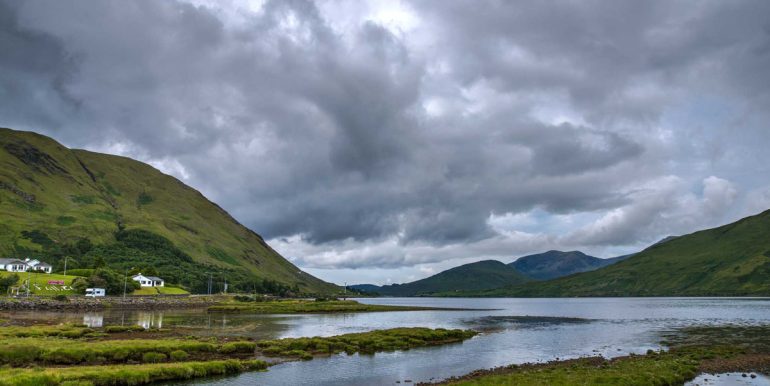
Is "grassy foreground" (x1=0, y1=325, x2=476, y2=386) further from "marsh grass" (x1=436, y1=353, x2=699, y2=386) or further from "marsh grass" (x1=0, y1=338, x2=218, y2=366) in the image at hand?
"marsh grass" (x1=436, y1=353, x2=699, y2=386)

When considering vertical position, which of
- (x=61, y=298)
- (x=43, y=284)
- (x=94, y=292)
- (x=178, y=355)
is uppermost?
(x=43, y=284)

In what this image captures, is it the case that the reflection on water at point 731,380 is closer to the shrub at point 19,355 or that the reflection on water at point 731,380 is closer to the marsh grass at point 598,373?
the marsh grass at point 598,373

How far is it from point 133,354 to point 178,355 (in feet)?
18.3

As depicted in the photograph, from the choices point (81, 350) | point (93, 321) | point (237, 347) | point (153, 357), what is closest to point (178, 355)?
point (153, 357)

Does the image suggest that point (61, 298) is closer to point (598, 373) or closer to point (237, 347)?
point (237, 347)

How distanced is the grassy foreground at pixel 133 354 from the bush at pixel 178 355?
0.41ft

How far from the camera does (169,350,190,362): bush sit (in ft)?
209

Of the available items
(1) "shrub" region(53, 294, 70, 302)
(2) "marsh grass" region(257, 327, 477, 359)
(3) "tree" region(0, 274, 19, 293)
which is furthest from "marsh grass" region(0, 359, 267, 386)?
(3) "tree" region(0, 274, 19, 293)

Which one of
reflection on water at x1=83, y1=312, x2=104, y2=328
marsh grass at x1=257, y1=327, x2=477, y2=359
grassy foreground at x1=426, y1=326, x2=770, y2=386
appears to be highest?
reflection on water at x1=83, y1=312, x2=104, y2=328

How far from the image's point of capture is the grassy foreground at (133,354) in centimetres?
4988

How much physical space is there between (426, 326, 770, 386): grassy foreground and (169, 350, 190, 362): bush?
34.9 metres

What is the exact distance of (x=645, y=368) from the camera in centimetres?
5741

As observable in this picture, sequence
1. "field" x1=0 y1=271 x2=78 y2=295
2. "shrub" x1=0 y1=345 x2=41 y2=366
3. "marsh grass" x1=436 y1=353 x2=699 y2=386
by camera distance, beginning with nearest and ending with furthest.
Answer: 1. "marsh grass" x1=436 y1=353 x2=699 y2=386
2. "shrub" x1=0 y1=345 x2=41 y2=366
3. "field" x1=0 y1=271 x2=78 y2=295

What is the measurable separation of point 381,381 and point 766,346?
230ft
